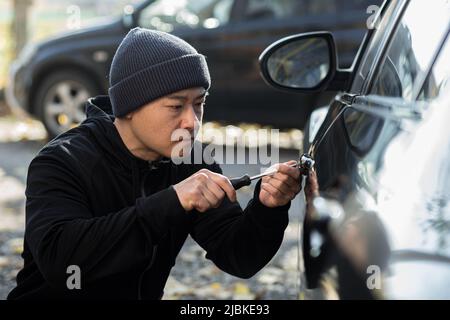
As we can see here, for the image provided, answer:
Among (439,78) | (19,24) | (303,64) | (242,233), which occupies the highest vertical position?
(19,24)

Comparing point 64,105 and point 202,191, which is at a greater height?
point 64,105

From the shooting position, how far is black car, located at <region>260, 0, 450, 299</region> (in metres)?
1.29

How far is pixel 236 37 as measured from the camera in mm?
8000

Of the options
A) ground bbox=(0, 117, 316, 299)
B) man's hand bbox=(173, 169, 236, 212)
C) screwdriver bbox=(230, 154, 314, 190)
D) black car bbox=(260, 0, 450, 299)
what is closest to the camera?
black car bbox=(260, 0, 450, 299)

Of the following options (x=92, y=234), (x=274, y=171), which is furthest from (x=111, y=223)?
(x=274, y=171)

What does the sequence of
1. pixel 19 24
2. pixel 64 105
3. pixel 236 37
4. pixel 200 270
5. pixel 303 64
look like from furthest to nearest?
pixel 19 24 < pixel 64 105 < pixel 236 37 < pixel 200 270 < pixel 303 64

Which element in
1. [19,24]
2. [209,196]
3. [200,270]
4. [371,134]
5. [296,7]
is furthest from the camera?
[19,24]

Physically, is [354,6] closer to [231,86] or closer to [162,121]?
[231,86]

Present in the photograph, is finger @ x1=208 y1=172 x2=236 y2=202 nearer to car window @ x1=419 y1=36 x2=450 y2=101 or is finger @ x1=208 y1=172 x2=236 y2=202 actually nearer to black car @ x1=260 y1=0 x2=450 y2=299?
black car @ x1=260 y1=0 x2=450 y2=299

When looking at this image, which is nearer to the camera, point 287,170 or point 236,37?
point 287,170

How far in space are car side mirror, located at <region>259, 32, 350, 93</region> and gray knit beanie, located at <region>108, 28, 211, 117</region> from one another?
0.70 m

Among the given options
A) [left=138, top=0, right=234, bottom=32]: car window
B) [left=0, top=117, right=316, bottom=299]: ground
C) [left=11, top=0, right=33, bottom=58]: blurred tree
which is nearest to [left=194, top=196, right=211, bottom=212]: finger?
[left=0, top=117, right=316, bottom=299]: ground

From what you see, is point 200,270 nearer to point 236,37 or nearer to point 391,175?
point 391,175

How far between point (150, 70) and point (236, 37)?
5.85m
